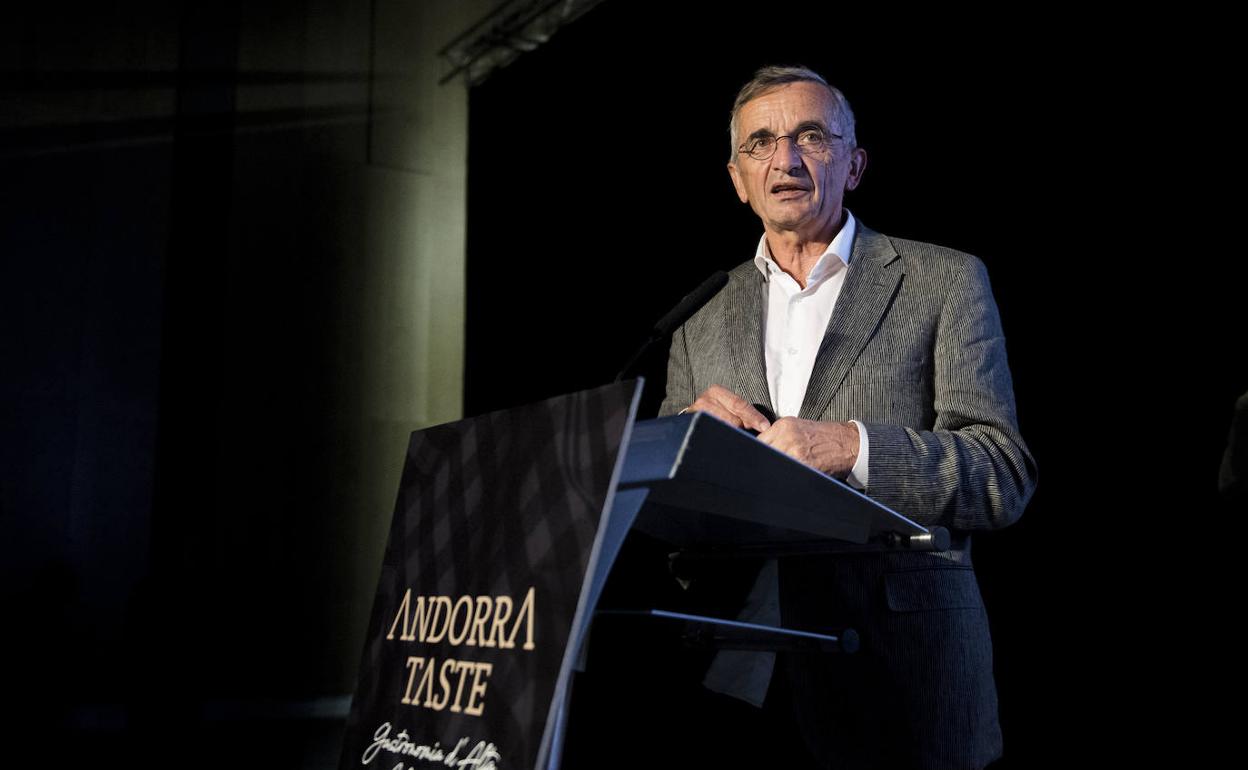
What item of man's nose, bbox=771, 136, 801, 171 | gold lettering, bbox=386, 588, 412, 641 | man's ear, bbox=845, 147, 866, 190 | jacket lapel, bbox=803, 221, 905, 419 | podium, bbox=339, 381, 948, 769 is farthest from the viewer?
man's ear, bbox=845, 147, 866, 190

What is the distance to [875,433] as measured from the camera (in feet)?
3.75

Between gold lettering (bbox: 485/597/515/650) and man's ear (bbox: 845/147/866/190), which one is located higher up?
man's ear (bbox: 845/147/866/190)

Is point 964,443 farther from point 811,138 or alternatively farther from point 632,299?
point 632,299

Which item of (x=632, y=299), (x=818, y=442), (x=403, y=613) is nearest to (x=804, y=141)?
(x=818, y=442)

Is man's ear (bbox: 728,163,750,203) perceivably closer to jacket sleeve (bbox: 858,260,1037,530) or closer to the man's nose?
the man's nose

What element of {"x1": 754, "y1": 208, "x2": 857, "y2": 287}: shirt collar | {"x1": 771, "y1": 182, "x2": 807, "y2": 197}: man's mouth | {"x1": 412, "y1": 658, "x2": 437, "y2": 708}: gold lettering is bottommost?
{"x1": 412, "y1": 658, "x2": 437, "y2": 708}: gold lettering

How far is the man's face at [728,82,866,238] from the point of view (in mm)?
1638

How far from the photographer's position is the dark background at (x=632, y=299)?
2.10 meters

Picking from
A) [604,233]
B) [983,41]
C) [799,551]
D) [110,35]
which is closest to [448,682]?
[799,551]

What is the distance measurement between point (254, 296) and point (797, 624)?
13.1 feet

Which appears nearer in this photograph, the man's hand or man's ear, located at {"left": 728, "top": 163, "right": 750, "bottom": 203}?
the man's hand

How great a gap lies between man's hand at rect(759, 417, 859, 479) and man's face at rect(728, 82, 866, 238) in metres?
0.59

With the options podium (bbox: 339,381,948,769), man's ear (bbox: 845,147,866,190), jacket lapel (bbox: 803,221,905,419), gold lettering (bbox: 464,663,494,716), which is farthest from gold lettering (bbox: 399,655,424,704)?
man's ear (bbox: 845,147,866,190)

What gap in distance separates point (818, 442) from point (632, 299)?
2.53 m
